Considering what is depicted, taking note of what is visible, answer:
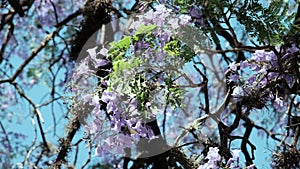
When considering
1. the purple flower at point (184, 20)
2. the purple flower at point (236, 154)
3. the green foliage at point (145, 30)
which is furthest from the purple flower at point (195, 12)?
the purple flower at point (236, 154)

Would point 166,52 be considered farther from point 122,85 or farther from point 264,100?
point 264,100

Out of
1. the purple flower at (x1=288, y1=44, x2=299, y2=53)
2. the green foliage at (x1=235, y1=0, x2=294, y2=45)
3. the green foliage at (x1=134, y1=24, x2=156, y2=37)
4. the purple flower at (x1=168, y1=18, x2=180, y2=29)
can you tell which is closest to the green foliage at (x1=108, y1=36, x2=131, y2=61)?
the green foliage at (x1=134, y1=24, x2=156, y2=37)

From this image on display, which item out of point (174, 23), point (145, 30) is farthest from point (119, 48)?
point (174, 23)

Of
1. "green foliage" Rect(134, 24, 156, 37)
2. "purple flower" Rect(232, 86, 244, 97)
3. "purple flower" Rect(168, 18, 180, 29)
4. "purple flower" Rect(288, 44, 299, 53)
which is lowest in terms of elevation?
"purple flower" Rect(232, 86, 244, 97)

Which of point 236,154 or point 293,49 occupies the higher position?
point 293,49

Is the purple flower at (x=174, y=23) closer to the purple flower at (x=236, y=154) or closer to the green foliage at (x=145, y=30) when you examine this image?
the green foliage at (x=145, y=30)

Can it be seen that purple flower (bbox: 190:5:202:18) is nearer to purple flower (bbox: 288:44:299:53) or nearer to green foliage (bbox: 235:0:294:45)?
green foliage (bbox: 235:0:294:45)

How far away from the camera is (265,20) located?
1860mm

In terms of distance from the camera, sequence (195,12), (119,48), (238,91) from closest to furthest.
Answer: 1. (119,48)
2. (195,12)
3. (238,91)

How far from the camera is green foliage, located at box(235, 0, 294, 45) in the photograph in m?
1.85

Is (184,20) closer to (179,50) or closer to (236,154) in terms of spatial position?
(179,50)

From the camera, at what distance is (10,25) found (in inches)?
133

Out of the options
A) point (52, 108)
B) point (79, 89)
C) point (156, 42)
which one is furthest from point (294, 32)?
point (52, 108)

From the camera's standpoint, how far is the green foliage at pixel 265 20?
1.85m
